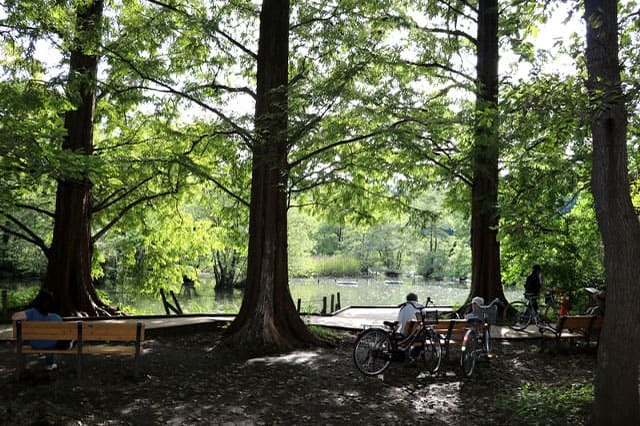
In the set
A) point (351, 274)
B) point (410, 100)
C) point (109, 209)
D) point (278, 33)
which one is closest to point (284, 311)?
point (410, 100)

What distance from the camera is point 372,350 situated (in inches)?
311

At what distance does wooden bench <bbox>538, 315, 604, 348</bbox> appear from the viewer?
9602 mm

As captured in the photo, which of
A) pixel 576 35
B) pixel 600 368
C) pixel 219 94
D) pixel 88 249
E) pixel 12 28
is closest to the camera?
pixel 600 368

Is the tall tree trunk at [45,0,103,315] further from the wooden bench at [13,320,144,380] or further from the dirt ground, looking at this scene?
the wooden bench at [13,320,144,380]

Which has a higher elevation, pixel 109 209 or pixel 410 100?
pixel 410 100

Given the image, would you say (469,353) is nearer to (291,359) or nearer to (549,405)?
(549,405)

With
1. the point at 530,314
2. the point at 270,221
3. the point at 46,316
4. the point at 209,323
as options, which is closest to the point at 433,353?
the point at 270,221

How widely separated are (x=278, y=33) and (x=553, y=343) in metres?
8.27

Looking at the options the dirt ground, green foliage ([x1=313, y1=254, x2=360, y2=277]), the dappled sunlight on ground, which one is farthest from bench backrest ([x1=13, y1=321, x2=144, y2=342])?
green foliage ([x1=313, y1=254, x2=360, y2=277])

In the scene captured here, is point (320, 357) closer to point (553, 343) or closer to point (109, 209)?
point (553, 343)

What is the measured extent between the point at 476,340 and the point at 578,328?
9.25 feet

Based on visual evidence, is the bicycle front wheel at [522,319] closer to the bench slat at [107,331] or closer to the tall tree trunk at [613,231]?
the tall tree trunk at [613,231]

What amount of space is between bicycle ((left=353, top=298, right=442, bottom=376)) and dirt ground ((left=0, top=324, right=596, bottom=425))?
0.20 m

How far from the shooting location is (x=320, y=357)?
29.8 ft
